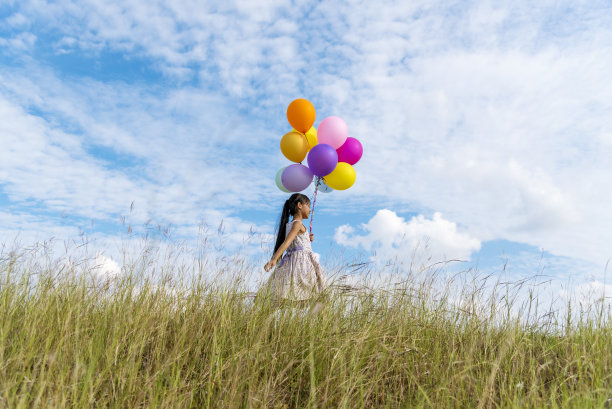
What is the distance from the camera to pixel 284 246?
5426 millimetres

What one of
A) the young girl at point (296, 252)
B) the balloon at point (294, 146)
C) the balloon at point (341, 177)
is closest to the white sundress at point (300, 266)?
the young girl at point (296, 252)

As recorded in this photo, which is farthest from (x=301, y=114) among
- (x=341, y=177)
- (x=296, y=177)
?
(x=341, y=177)

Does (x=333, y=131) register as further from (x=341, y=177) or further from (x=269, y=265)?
(x=269, y=265)

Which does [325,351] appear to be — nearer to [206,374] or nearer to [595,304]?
[206,374]

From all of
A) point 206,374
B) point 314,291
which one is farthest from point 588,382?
point 206,374

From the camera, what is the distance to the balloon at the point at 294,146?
245 inches

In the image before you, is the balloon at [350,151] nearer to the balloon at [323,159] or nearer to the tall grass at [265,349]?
the balloon at [323,159]

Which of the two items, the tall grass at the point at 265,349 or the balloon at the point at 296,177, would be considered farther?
the balloon at the point at 296,177

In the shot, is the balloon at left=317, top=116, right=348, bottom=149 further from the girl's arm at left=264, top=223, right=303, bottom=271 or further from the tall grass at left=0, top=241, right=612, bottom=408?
the tall grass at left=0, top=241, right=612, bottom=408

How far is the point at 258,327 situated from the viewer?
3396 mm

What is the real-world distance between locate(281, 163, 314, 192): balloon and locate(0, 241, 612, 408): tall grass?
80.2 inches

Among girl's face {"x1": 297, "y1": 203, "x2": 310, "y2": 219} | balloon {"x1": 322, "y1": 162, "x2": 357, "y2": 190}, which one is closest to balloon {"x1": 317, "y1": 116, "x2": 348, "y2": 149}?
balloon {"x1": 322, "y1": 162, "x2": 357, "y2": 190}

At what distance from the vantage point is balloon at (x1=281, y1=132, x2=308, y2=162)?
623 cm

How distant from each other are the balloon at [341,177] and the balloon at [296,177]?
0.32 metres
